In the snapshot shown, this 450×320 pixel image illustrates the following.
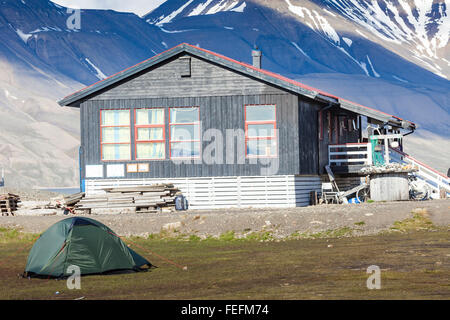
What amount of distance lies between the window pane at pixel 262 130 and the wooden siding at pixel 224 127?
33 cm

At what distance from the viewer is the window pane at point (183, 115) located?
108ft

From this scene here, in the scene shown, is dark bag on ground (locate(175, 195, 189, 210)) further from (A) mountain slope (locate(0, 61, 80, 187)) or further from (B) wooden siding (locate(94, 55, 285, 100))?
(A) mountain slope (locate(0, 61, 80, 187))

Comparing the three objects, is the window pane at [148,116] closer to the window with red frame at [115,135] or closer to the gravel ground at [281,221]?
the window with red frame at [115,135]

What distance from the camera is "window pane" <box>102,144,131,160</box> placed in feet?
109

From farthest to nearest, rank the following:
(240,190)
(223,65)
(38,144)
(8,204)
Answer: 1. (38,144)
2. (8,204)
3. (223,65)
4. (240,190)

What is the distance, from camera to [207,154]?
32719 millimetres

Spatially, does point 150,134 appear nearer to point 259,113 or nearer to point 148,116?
point 148,116

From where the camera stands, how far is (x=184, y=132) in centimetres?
3297

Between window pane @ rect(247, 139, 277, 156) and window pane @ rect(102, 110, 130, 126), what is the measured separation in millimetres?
5325

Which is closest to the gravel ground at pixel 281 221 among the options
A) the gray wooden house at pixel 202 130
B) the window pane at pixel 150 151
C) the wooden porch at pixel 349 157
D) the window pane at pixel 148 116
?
the gray wooden house at pixel 202 130

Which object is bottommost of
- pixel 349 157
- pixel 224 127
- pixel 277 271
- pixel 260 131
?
pixel 277 271

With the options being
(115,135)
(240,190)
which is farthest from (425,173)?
(115,135)

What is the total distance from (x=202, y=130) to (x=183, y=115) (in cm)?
108
